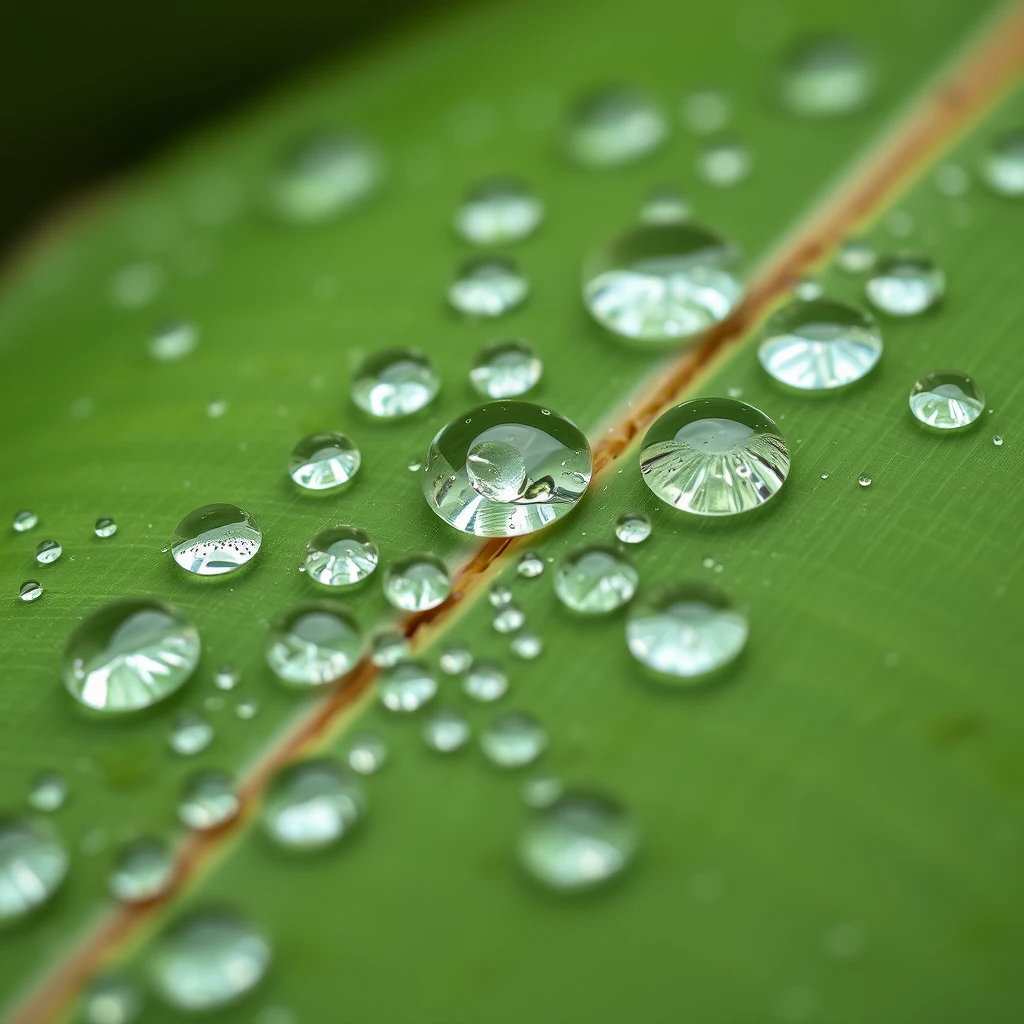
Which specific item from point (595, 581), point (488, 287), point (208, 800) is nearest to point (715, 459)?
point (595, 581)

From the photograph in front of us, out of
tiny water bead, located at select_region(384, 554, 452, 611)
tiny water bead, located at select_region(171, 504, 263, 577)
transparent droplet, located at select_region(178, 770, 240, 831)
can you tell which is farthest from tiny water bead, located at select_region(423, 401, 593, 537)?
transparent droplet, located at select_region(178, 770, 240, 831)

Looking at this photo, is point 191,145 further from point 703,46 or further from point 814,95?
point 814,95

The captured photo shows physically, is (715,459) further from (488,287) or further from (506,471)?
(488,287)

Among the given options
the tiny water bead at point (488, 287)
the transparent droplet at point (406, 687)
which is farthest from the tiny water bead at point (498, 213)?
the transparent droplet at point (406, 687)

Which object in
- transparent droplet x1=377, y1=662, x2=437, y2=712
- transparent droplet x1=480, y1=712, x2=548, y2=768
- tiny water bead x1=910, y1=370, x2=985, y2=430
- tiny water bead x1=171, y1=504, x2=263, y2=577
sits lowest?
tiny water bead x1=910, y1=370, x2=985, y2=430

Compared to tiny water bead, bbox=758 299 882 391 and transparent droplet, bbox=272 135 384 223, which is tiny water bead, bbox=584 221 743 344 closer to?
tiny water bead, bbox=758 299 882 391

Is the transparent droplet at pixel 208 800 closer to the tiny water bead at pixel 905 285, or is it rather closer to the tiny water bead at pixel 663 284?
the tiny water bead at pixel 663 284
